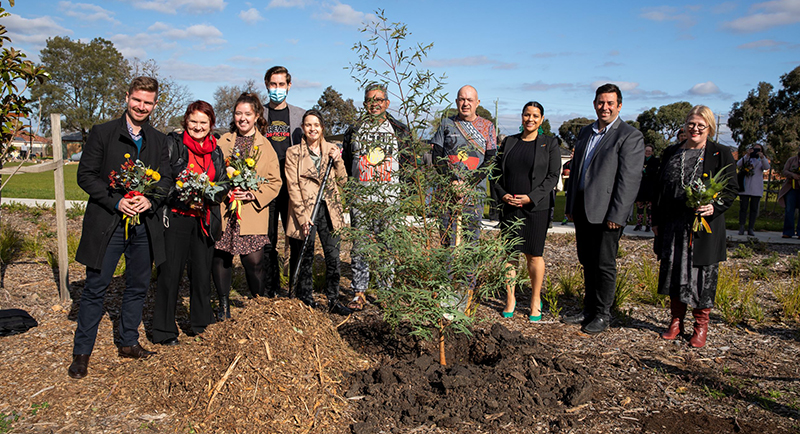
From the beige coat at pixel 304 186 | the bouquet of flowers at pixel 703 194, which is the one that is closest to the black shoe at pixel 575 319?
the bouquet of flowers at pixel 703 194

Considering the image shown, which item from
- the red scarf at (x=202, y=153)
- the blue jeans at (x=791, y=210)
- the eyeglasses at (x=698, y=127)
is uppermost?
the eyeglasses at (x=698, y=127)

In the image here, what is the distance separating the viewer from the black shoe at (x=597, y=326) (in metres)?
4.62

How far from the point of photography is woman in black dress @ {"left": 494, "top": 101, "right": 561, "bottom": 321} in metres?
4.82

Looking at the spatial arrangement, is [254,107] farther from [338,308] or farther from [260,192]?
[338,308]

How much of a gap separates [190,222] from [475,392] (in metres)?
2.59

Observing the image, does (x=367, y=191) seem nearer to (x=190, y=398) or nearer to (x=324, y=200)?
(x=324, y=200)

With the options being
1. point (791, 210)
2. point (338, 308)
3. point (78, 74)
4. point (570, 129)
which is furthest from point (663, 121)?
point (78, 74)

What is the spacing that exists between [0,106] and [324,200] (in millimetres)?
2857

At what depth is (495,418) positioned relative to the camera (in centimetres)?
299

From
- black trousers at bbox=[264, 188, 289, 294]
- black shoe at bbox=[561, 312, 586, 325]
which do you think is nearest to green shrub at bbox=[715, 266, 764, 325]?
black shoe at bbox=[561, 312, 586, 325]

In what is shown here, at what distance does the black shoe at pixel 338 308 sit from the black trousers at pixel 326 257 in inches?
2.3

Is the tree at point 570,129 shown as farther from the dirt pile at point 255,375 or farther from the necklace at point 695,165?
the dirt pile at point 255,375

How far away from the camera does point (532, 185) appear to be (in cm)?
484

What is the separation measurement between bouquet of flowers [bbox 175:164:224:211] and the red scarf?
7.0 inches
